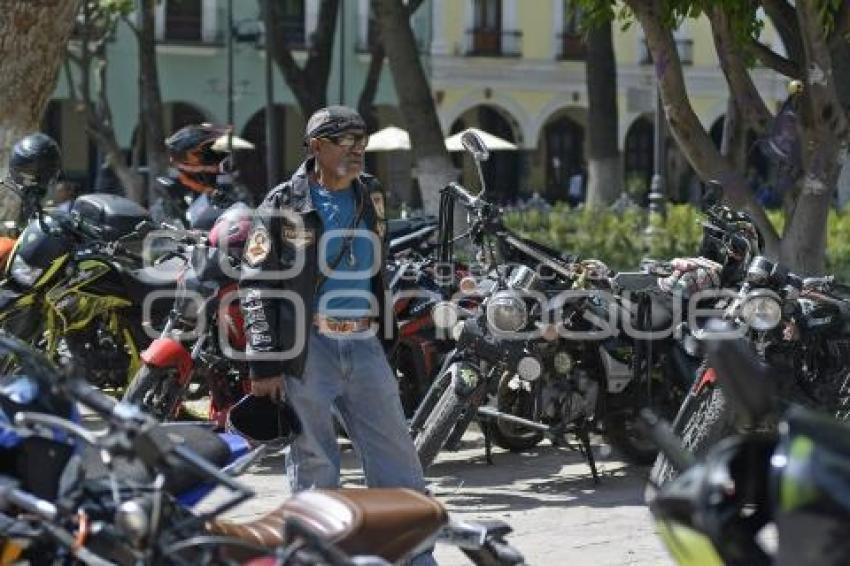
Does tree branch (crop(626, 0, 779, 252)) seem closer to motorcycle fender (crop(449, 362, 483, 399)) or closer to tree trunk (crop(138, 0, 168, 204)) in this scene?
motorcycle fender (crop(449, 362, 483, 399))

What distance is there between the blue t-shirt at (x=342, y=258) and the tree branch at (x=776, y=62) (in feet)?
19.7

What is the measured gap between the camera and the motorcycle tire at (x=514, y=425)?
8.68 m

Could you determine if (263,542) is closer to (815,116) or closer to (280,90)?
(815,116)

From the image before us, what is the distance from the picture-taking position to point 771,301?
308 inches

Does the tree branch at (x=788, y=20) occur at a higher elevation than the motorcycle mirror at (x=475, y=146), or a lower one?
higher

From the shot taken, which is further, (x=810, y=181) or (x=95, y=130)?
(x=95, y=130)

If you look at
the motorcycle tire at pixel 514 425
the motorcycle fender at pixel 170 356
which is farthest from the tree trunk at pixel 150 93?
the motorcycle fender at pixel 170 356

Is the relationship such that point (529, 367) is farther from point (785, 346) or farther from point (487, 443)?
point (785, 346)

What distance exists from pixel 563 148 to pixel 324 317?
4259cm

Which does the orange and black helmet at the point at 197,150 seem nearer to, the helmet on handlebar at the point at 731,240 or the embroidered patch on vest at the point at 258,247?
the helmet on handlebar at the point at 731,240

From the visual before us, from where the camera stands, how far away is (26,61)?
11359 millimetres

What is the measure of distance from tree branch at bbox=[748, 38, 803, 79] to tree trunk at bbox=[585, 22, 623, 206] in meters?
10.9

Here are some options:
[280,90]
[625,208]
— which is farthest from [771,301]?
[280,90]

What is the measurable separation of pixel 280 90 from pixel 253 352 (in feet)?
120
